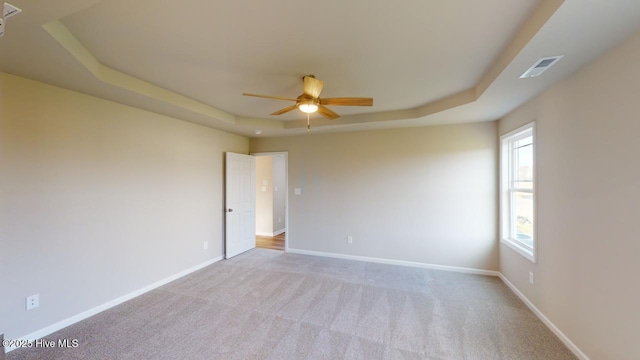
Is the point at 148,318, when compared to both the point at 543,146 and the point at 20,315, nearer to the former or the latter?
the point at 20,315

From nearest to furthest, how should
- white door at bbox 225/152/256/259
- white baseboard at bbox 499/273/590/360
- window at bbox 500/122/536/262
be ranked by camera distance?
white baseboard at bbox 499/273/590/360 < window at bbox 500/122/536/262 < white door at bbox 225/152/256/259

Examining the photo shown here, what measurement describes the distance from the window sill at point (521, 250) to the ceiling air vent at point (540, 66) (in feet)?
6.46

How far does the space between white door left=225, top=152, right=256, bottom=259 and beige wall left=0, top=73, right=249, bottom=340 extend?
755mm

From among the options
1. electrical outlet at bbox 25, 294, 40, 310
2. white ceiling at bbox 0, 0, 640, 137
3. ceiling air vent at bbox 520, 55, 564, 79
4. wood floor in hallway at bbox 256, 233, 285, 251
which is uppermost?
white ceiling at bbox 0, 0, 640, 137

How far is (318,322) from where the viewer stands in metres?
2.48

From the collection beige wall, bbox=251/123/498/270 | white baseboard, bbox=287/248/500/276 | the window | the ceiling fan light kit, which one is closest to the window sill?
the window

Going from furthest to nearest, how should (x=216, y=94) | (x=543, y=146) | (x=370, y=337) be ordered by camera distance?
(x=216, y=94)
(x=543, y=146)
(x=370, y=337)

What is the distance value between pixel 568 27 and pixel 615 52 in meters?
0.60

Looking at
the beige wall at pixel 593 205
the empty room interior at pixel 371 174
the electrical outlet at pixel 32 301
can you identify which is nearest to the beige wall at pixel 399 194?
the empty room interior at pixel 371 174

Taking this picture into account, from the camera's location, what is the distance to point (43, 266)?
228cm

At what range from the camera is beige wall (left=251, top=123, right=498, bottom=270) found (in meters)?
3.76

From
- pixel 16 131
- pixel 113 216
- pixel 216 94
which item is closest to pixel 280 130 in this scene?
pixel 216 94

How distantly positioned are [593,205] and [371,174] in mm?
2794

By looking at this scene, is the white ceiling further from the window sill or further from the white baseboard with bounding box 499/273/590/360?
the white baseboard with bounding box 499/273/590/360
